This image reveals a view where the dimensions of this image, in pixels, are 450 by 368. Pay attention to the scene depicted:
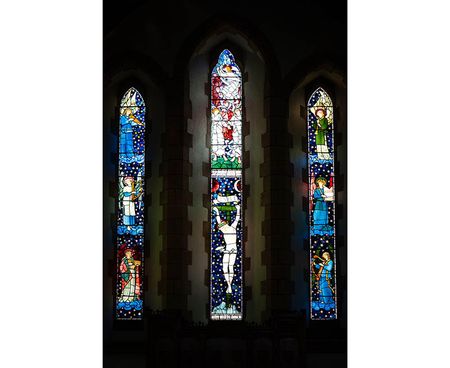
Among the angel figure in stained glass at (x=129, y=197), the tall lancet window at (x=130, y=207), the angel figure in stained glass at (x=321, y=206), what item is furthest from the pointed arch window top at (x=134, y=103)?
the angel figure in stained glass at (x=321, y=206)

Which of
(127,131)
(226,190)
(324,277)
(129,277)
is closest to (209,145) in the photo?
(226,190)

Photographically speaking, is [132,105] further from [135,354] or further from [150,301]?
[135,354]

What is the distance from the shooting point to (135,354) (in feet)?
31.9

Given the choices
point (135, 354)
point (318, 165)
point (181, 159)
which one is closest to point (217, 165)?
point (181, 159)

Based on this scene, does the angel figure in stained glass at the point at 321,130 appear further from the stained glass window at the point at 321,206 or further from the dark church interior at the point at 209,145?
the dark church interior at the point at 209,145

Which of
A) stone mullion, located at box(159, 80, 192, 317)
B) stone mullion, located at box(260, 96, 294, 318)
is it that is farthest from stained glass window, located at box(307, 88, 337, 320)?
stone mullion, located at box(159, 80, 192, 317)

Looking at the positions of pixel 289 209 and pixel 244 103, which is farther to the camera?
pixel 244 103

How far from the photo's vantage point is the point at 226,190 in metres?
10.5

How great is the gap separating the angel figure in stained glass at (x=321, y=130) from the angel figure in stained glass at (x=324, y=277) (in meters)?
1.45

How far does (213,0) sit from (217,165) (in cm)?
233

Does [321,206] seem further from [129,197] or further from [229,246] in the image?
[129,197]

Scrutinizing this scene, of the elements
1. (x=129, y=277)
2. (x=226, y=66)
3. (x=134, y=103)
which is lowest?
(x=129, y=277)

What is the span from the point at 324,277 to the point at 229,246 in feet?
4.63

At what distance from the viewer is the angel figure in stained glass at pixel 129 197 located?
34.4 feet
